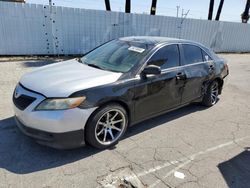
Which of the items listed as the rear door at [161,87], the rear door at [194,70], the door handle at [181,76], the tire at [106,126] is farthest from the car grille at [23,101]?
the rear door at [194,70]

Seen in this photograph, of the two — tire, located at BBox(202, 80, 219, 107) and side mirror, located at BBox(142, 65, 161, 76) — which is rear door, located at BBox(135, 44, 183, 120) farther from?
tire, located at BBox(202, 80, 219, 107)

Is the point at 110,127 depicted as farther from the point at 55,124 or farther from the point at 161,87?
the point at 161,87

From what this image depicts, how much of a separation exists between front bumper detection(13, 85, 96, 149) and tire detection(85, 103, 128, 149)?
0.40 ft

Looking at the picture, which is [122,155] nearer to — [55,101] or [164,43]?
[55,101]

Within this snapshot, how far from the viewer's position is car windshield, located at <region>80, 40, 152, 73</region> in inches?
151

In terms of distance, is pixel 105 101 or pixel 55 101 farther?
pixel 105 101

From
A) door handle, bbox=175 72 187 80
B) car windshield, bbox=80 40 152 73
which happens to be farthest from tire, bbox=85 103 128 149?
door handle, bbox=175 72 187 80

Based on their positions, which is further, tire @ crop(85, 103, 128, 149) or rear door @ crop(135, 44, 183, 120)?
rear door @ crop(135, 44, 183, 120)

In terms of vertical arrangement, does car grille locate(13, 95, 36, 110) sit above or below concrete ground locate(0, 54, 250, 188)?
above

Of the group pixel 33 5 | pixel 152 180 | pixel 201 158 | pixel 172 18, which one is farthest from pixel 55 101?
pixel 172 18

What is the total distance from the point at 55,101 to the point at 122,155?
1.22 meters

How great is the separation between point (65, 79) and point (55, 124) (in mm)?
688

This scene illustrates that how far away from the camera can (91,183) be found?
9.17ft

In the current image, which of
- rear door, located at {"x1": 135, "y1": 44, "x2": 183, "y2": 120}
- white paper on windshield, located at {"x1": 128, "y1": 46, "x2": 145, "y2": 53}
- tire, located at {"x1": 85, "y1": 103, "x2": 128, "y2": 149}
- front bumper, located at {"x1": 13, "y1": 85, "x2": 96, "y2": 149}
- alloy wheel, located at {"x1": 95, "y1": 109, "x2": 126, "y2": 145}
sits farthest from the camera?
white paper on windshield, located at {"x1": 128, "y1": 46, "x2": 145, "y2": 53}
